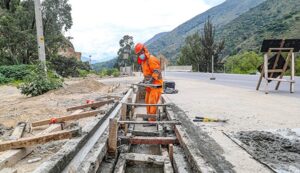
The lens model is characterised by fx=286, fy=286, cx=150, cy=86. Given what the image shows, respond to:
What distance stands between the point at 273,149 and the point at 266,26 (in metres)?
83.2

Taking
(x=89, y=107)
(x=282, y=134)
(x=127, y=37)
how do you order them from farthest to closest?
(x=127, y=37)
(x=89, y=107)
(x=282, y=134)

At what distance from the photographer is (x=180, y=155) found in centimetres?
345

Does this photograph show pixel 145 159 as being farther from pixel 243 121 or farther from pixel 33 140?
pixel 243 121

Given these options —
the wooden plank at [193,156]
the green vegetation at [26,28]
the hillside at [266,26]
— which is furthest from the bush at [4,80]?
the hillside at [266,26]

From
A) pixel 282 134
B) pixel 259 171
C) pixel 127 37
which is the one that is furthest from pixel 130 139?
pixel 127 37

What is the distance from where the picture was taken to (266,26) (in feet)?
260

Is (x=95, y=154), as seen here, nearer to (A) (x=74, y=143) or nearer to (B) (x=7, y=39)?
(A) (x=74, y=143)

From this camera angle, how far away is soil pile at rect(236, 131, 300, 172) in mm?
3436

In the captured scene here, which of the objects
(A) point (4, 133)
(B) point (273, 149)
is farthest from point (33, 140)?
(B) point (273, 149)

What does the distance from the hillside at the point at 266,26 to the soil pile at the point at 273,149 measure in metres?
60.2

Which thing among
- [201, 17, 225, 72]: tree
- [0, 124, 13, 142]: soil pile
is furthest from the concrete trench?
[201, 17, 225, 72]: tree

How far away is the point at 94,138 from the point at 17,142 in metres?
0.95

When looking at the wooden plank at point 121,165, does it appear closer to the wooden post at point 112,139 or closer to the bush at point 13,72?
the wooden post at point 112,139

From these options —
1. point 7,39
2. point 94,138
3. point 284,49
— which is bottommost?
point 94,138
